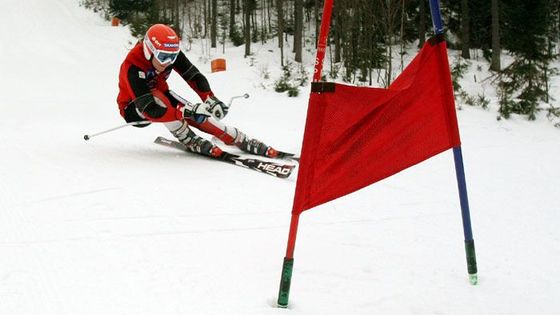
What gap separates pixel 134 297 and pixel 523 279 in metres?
2.11

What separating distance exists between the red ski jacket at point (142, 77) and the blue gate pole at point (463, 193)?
150 inches

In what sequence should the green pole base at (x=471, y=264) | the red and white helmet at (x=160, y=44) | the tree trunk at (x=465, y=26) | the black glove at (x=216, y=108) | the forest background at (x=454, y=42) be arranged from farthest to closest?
1. the tree trunk at (x=465, y=26)
2. the forest background at (x=454, y=42)
3. the black glove at (x=216, y=108)
4. the red and white helmet at (x=160, y=44)
5. the green pole base at (x=471, y=264)

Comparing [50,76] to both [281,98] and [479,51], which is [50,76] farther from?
[479,51]

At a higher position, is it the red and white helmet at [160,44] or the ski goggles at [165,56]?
the red and white helmet at [160,44]

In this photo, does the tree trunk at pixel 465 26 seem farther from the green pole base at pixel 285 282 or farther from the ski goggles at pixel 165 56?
the green pole base at pixel 285 282

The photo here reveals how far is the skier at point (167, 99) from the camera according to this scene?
5.49m

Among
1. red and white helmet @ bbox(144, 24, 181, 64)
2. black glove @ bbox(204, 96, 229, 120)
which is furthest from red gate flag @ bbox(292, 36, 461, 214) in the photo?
red and white helmet @ bbox(144, 24, 181, 64)

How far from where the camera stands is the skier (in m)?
5.49

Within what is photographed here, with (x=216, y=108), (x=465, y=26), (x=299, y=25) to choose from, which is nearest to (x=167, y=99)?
(x=216, y=108)

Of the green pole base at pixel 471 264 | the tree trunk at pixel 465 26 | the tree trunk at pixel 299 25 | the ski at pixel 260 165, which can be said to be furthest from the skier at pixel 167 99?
the tree trunk at pixel 465 26

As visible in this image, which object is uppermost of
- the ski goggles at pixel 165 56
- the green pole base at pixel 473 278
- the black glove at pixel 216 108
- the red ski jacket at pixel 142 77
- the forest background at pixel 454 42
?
the ski goggles at pixel 165 56

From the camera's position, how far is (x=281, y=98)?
1153cm

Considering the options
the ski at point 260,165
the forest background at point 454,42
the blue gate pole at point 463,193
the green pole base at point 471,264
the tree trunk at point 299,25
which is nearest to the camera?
the blue gate pole at point 463,193

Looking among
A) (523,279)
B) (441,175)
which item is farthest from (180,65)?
(523,279)
